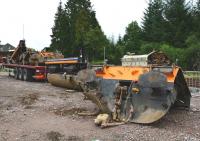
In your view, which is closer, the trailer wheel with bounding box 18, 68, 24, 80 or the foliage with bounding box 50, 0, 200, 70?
the trailer wheel with bounding box 18, 68, 24, 80

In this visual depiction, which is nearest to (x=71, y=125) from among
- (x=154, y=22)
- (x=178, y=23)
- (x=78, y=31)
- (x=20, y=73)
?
(x=20, y=73)

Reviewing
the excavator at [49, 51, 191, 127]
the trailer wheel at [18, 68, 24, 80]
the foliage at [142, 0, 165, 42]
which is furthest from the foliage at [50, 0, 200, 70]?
the excavator at [49, 51, 191, 127]

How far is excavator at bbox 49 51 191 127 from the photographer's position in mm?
9938

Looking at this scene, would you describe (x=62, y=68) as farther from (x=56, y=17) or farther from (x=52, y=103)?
(x=56, y=17)

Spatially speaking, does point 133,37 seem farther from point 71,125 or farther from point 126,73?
point 71,125

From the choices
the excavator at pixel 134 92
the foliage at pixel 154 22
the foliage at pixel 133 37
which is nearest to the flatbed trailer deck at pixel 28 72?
the excavator at pixel 134 92

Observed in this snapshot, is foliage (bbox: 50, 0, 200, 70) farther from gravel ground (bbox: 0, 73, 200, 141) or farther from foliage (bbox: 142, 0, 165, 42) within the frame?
gravel ground (bbox: 0, 73, 200, 141)

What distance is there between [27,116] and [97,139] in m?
3.32

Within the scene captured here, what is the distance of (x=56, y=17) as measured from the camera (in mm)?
63500

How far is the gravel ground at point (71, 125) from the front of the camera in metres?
8.62

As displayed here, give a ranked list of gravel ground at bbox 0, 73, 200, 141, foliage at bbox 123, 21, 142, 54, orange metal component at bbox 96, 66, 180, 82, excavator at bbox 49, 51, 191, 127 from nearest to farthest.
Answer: gravel ground at bbox 0, 73, 200, 141, excavator at bbox 49, 51, 191, 127, orange metal component at bbox 96, 66, 180, 82, foliage at bbox 123, 21, 142, 54

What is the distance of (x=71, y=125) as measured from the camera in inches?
389

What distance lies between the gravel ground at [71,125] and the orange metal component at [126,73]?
106 cm

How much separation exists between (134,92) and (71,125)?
1.72 m
